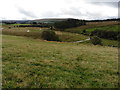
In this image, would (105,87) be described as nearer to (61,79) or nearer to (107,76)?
(107,76)

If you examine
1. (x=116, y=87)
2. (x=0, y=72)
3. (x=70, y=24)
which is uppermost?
(x=70, y=24)

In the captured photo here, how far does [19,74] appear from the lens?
8539 millimetres

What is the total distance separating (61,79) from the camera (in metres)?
8.16

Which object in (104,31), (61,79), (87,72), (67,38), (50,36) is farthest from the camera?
(104,31)

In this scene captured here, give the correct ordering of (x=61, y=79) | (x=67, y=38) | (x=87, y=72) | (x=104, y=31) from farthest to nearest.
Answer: (x=104, y=31)
(x=67, y=38)
(x=87, y=72)
(x=61, y=79)

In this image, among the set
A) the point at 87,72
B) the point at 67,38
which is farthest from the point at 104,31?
the point at 87,72

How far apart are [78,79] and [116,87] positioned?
239cm

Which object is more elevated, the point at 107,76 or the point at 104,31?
the point at 104,31

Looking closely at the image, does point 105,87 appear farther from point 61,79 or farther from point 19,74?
point 19,74

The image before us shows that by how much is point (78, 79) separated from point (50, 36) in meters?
74.9

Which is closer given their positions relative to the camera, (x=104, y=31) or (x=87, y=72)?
(x=87, y=72)

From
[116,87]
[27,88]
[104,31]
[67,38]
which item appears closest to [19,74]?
[27,88]

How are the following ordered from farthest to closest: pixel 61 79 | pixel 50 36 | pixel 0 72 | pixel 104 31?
1. pixel 104 31
2. pixel 50 36
3. pixel 0 72
4. pixel 61 79

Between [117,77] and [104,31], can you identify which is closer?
[117,77]
